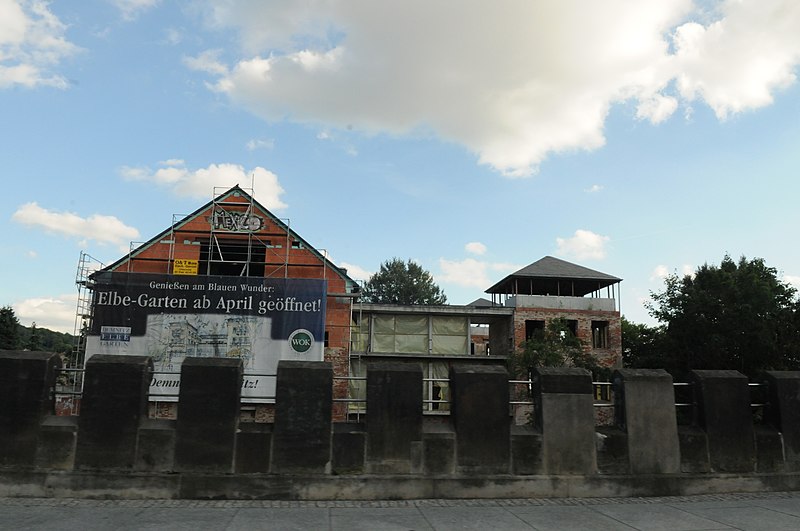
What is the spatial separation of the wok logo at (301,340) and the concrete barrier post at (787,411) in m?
21.9

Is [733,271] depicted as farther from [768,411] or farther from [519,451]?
[519,451]

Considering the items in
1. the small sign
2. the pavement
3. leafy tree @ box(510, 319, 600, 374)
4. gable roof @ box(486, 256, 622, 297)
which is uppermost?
gable roof @ box(486, 256, 622, 297)

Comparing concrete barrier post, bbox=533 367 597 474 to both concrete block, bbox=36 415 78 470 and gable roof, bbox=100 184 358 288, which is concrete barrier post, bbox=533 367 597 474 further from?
gable roof, bbox=100 184 358 288

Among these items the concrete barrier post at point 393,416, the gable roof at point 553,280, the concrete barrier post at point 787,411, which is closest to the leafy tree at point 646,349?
the gable roof at point 553,280

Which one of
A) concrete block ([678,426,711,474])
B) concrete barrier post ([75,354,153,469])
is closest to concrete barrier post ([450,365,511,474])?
concrete block ([678,426,711,474])

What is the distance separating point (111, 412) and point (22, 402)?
116cm

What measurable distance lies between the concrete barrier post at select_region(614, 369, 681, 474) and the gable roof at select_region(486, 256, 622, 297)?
3024 cm

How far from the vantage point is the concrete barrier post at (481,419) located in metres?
7.75

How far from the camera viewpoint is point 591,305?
37.3 meters

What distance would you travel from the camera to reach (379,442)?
7.71 m

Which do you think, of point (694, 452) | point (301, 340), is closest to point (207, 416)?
point (694, 452)

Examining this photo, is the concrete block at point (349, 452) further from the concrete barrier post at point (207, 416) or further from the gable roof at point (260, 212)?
the gable roof at point (260, 212)

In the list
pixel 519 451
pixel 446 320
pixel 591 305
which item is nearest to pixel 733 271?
pixel 591 305

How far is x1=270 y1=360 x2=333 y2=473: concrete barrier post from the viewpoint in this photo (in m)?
7.53
